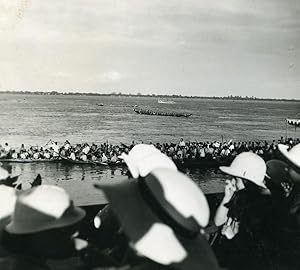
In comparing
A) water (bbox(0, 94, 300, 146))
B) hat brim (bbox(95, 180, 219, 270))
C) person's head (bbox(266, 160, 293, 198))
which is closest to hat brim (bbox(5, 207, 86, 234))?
hat brim (bbox(95, 180, 219, 270))

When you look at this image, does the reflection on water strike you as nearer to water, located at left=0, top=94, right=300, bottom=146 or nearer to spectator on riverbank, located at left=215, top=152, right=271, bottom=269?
water, located at left=0, top=94, right=300, bottom=146

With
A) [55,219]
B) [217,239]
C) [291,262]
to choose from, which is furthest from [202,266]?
[291,262]

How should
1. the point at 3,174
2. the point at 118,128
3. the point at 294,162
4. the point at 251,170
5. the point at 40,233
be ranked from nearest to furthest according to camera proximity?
the point at 40,233
the point at 3,174
the point at 294,162
the point at 251,170
the point at 118,128

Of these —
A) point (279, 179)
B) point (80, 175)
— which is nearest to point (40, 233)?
point (279, 179)

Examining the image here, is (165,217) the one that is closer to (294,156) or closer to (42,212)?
(42,212)

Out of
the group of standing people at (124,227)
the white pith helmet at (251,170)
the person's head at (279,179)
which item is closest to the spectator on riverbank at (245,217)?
the white pith helmet at (251,170)

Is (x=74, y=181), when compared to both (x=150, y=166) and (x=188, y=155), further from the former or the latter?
(x=150, y=166)
